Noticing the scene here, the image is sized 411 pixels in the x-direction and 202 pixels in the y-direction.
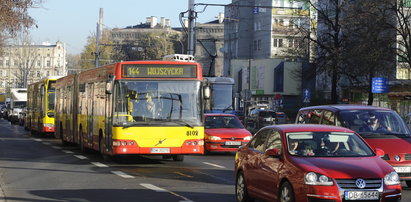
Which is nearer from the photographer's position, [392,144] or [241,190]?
[241,190]

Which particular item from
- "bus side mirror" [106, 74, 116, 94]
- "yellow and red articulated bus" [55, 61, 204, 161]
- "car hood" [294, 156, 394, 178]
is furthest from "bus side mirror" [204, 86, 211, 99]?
"car hood" [294, 156, 394, 178]

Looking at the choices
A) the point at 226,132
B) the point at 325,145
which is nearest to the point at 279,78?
the point at 226,132

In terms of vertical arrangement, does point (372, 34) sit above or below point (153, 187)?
above

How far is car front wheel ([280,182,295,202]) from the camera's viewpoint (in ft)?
36.2

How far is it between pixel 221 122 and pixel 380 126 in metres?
12.5

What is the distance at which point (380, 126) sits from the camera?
16.7m

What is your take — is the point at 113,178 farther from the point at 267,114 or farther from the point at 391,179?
the point at 267,114

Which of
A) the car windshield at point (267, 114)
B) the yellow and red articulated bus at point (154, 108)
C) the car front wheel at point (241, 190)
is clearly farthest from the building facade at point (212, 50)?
the car front wheel at point (241, 190)

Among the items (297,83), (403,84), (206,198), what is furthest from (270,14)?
(206,198)

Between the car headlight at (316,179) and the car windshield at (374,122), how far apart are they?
5828 mm

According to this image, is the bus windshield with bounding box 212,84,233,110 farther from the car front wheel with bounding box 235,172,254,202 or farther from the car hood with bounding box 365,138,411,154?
the car front wheel with bounding box 235,172,254,202

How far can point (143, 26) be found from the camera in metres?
200

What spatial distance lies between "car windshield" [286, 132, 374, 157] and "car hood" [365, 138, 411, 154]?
3.48 meters

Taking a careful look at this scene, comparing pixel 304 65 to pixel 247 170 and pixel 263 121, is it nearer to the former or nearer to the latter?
pixel 263 121
